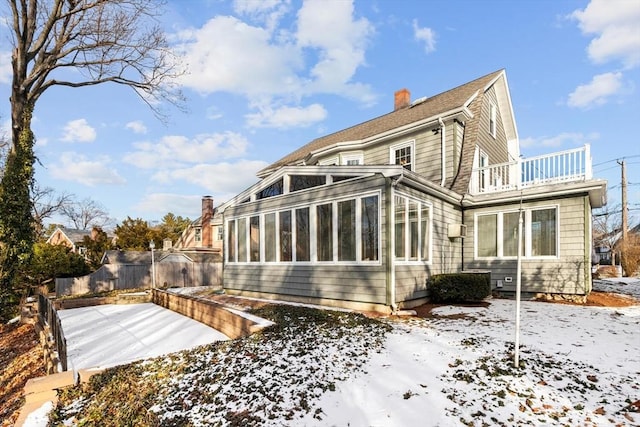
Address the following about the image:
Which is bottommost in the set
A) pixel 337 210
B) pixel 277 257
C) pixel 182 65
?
pixel 277 257

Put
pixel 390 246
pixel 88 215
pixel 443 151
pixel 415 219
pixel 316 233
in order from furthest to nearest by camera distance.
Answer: pixel 88 215, pixel 443 151, pixel 316 233, pixel 415 219, pixel 390 246

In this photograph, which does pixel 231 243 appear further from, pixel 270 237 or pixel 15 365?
pixel 15 365

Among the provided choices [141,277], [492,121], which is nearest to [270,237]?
[492,121]

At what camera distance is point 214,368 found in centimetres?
452

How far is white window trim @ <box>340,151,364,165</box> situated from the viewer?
12.9 m

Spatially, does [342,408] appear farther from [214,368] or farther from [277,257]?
[277,257]

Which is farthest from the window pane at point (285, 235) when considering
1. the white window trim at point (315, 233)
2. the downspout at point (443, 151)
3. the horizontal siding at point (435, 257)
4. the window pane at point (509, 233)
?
the window pane at point (509, 233)

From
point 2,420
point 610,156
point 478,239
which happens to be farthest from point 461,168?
point 610,156

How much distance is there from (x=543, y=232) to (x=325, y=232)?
6062 millimetres

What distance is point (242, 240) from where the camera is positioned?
455 inches

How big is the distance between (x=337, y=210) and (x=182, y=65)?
380 inches

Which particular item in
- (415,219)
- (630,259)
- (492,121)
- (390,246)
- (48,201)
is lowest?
(630,259)

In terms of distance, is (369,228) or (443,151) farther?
(443,151)

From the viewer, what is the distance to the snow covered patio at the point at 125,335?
630 cm
